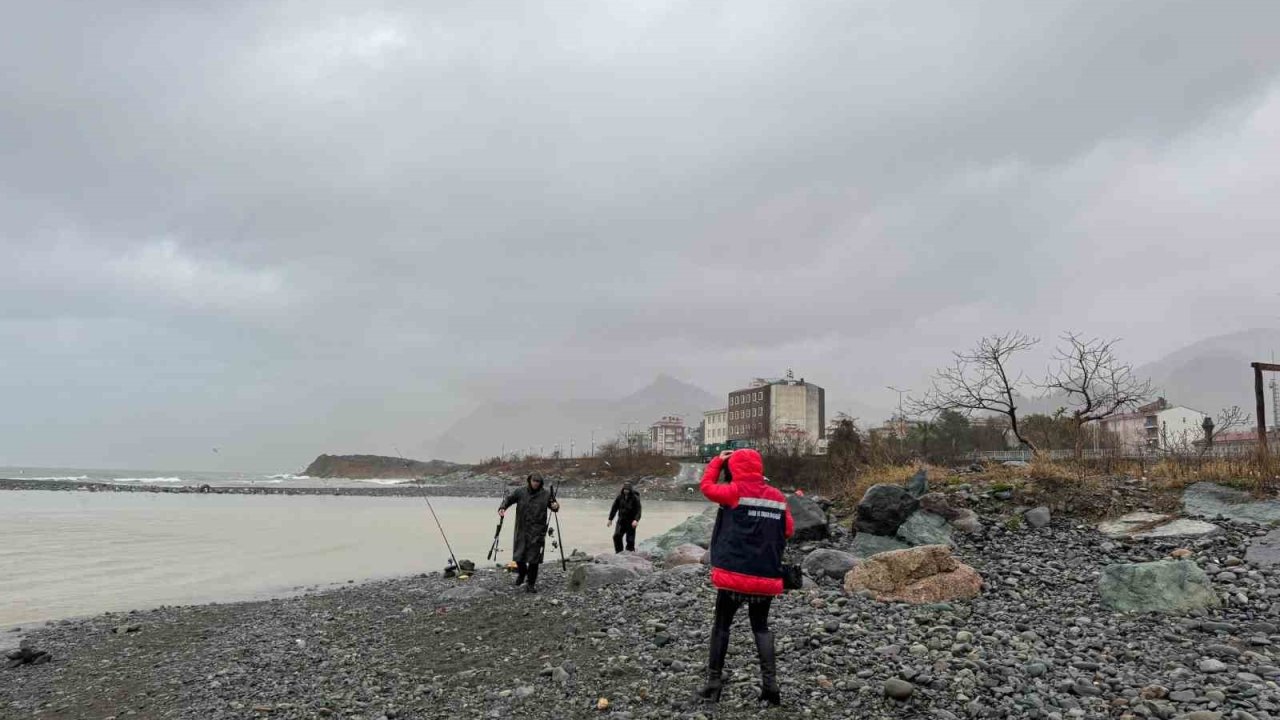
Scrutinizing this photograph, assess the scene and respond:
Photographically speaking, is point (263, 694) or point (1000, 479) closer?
point (263, 694)

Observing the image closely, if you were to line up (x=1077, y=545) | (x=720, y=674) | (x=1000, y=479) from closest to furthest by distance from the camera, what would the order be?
(x=720, y=674), (x=1077, y=545), (x=1000, y=479)

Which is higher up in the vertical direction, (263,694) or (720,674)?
(720,674)

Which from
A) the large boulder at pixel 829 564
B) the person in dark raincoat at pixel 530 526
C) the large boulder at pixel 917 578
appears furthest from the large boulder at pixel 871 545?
the person in dark raincoat at pixel 530 526

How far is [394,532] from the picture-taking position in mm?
32594

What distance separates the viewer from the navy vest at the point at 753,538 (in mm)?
6500

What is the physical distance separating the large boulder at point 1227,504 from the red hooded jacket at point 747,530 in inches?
358

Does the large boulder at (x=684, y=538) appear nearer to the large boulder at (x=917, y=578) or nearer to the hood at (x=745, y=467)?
the large boulder at (x=917, y=578)

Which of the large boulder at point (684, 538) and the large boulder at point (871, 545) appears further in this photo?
the large boulder at point (684, 538)

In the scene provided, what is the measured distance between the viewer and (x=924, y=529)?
12.9 metres

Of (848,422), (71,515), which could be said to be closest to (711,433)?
(848,422)

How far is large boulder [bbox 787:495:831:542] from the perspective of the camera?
14.5 metres

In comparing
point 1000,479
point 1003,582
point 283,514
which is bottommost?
point 283,514

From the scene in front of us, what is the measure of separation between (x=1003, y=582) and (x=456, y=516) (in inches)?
1455

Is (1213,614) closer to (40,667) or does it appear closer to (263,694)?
(263,694)
